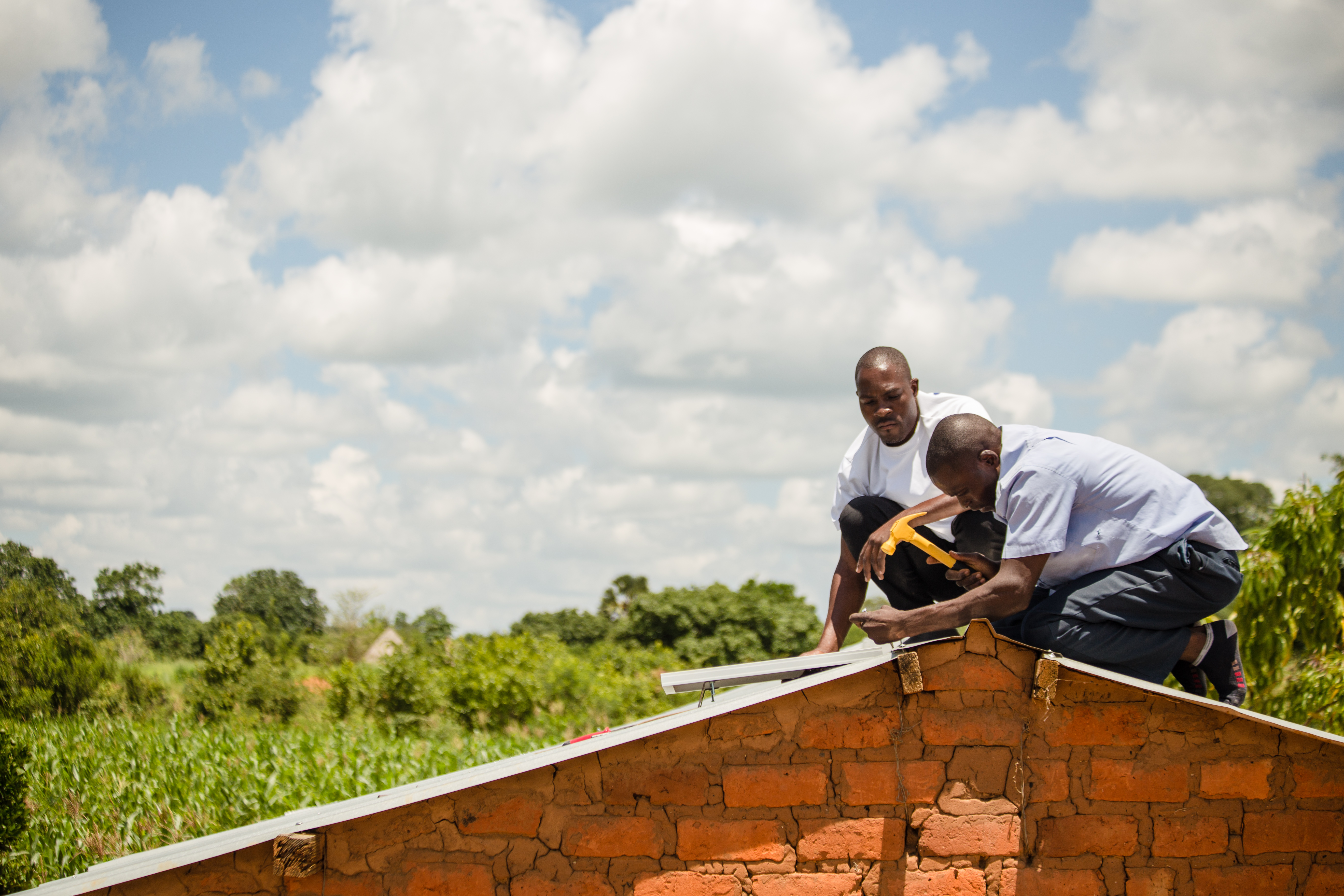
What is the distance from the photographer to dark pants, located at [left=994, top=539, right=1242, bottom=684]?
3.54m

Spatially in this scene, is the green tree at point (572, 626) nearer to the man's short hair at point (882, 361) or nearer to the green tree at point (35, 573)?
the green tree at point (35, 573)

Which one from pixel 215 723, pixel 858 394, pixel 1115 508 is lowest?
pixel 215 723

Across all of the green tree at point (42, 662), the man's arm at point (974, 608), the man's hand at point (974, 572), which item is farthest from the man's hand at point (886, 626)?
the green tree at point (42, 662)

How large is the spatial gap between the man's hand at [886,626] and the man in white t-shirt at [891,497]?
1.89 ft

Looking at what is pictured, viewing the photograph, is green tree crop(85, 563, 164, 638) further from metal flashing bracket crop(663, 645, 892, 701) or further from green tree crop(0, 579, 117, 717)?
metal flashing bracket crop(663, 645, 892, 701)

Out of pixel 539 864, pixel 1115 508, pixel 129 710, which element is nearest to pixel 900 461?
pixel 1115 508

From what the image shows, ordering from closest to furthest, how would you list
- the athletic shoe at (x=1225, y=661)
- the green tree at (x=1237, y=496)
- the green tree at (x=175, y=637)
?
the athletic shoe at (x=1225, y=661), the green tree at (x=175, y=637), the green tree at (x=1237, y=496)

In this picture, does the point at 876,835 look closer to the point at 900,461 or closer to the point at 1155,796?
the point at 1155,796

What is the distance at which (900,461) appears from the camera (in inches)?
179

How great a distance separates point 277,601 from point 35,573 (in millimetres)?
10299

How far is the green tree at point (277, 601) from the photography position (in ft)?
81.9

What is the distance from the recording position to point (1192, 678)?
13.1ft

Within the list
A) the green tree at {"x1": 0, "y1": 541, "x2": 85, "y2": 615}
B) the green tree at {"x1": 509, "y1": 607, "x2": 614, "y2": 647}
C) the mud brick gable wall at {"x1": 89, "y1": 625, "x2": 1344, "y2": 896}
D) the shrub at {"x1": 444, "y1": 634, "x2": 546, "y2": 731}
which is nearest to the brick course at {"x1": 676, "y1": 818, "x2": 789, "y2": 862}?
the mud brick gable wall at {"x1": 89, "y1": 625, "x2": 1344, "y2": 896}

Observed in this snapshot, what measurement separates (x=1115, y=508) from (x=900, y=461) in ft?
3.74
